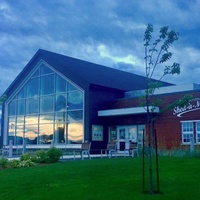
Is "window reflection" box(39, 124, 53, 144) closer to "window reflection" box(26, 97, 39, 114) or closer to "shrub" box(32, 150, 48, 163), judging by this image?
"window reflection" box(26, 97, 39, 114)

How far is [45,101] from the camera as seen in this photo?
32.3 meters

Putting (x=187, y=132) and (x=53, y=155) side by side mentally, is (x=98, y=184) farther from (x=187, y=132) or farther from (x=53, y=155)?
(x=187, y=132)

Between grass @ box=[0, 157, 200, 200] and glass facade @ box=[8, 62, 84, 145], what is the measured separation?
16.2m

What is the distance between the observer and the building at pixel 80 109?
25.1 metres

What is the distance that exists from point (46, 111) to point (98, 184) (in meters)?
22.5

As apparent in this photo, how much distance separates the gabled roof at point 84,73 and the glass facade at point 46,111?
31.2 inches

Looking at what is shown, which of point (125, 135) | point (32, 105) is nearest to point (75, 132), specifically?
point (125, 135)

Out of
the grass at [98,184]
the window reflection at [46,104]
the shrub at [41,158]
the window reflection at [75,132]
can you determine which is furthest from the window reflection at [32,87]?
the grass at [98,184]

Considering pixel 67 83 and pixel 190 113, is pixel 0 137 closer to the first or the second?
Result: pixel 67 83

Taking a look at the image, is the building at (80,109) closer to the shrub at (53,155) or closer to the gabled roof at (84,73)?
the gabled roof at (84,73)

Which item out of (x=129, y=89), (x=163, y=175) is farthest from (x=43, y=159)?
(x=129, y=89)

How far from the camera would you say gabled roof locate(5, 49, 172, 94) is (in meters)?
29.3

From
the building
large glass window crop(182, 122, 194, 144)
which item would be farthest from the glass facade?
large glass window crop(182, 122, 194, 144)

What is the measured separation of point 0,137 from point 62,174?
25.4 m
